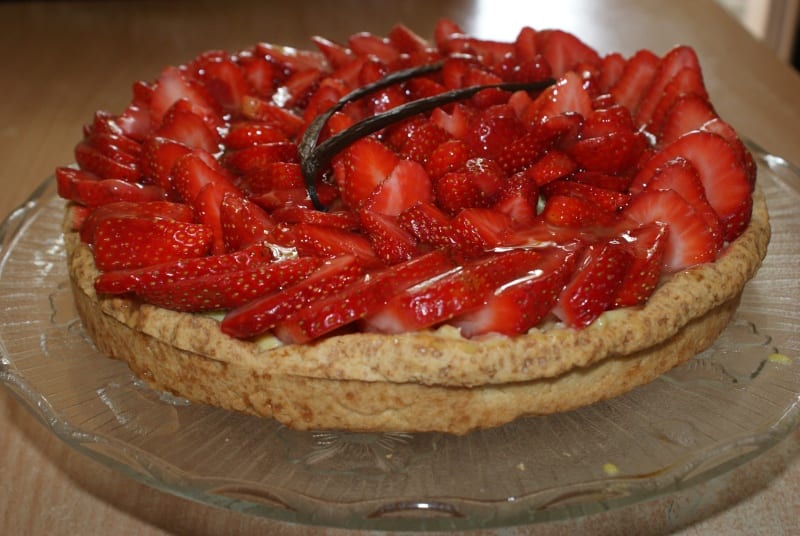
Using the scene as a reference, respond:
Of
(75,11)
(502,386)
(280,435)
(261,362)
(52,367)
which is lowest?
(75,11)

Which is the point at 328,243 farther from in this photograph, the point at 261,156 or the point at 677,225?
the point at 677,225

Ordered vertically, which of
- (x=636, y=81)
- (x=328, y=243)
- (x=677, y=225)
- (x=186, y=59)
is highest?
(x=636, y=81)

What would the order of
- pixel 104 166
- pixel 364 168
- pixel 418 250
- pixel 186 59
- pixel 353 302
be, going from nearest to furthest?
pixel 353 302
pixel 418 250
pixel 364 168
pixel 104 166
pixel 186 59

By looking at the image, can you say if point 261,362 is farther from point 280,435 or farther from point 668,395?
point 668,395

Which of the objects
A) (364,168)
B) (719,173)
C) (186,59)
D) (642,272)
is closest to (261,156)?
(364,168)

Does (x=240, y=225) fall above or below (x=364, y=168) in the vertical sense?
below

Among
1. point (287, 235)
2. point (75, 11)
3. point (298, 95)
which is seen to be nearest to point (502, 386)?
point (287, 235)

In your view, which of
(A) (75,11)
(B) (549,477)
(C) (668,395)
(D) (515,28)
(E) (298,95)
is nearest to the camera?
(B) (549,477)
